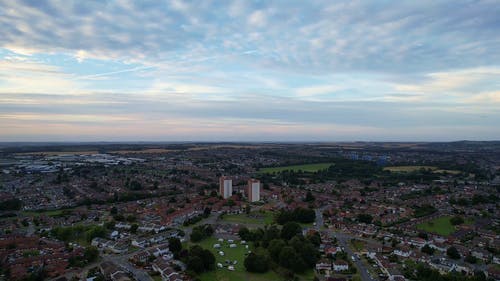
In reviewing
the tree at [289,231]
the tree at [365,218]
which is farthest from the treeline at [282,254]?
the tree at [365,218]

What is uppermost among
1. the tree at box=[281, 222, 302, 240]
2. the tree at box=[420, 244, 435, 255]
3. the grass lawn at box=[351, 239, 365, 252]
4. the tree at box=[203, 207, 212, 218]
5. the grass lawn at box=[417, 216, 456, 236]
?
the tree at box=[281, 222, 302, 240]

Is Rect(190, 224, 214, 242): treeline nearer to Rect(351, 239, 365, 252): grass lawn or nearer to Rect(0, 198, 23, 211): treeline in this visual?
Rect(351, 239, 365, 252): grass lawn

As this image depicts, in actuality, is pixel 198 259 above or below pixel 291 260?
above

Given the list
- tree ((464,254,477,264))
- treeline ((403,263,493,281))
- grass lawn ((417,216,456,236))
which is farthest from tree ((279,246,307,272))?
grass lawn ((417,216,456,236))

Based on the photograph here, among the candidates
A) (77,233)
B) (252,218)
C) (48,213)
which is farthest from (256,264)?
(48,213)

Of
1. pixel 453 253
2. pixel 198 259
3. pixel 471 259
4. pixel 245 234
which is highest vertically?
pixel 198 259

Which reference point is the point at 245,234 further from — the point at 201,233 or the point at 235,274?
the point at 235,274

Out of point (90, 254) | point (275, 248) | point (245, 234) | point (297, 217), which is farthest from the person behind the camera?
point (297, 217)
